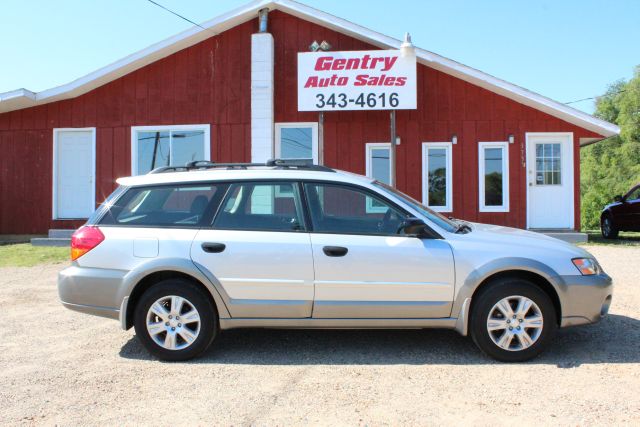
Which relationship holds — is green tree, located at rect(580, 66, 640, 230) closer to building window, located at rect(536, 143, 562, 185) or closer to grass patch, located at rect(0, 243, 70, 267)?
building window, located at rect(536, 143, 562, 185)

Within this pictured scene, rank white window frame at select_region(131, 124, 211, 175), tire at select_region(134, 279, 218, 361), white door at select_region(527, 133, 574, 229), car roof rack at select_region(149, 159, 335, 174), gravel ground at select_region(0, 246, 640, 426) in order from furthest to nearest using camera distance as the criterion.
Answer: white window frame at select_region(131, 124, 211, 175)
white door at select_region(527, 133, 574, 229)
car roof rack at select_region(149, 159, 335, 174)
tire at select_region(134, 279, 218, 361)
gravel ground at select_region(0, 246, 640, 426)

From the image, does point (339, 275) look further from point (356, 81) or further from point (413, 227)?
point (356, 81)

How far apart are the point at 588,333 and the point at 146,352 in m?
4.19

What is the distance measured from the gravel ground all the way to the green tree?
36324 millimetres

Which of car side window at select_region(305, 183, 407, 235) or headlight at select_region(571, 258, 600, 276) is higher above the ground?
car side window at select_region(305, 183, 407, 235)

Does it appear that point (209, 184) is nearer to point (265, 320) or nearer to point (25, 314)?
point (265, 320)

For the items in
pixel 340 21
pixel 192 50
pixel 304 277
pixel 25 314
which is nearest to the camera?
pixel 304 277

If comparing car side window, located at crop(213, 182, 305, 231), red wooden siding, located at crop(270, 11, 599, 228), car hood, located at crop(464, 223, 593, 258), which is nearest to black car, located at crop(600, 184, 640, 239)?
red wooden siding, located at crop(270, 11, 599, 228)

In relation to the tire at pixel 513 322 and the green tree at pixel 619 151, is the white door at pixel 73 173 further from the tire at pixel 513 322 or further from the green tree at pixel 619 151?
the green tree at pixel 619 151

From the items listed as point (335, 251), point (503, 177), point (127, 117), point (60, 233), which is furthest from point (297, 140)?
point (335, 251)

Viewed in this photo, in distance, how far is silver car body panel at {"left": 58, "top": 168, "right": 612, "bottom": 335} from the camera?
4.16 meters

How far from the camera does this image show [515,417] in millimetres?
3182

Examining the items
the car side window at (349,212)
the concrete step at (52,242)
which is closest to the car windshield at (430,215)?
the car side window at (349,212)

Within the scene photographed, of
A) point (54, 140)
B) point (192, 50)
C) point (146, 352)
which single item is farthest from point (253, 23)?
point (146, 352)
